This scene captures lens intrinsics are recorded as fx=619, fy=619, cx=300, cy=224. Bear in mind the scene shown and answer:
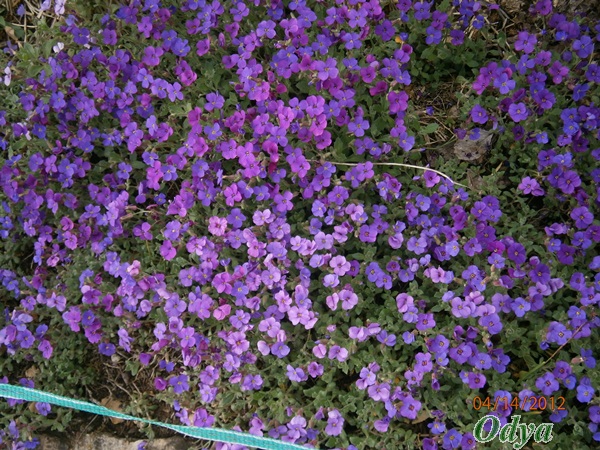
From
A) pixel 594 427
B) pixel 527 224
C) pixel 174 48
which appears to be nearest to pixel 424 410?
pixel 594 427

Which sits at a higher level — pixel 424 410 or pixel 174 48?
pixel 174 48

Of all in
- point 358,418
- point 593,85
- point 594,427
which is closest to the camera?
point 594,427

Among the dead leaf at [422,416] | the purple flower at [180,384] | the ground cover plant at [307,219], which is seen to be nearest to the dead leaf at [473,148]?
the ground cover plant at [307,219]

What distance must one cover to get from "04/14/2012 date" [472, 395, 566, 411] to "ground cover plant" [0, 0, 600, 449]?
0.01 meters

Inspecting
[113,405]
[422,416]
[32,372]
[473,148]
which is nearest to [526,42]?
[473,148]

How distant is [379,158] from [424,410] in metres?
1.43

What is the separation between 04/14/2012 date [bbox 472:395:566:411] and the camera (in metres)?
3.08

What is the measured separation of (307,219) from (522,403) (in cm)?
153

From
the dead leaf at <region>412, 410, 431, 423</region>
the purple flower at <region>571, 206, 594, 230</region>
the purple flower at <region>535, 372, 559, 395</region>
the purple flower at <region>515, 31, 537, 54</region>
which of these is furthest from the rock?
the purple flower at <region>515, 31, 537, 54</region>

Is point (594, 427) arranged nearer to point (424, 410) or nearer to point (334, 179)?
point (424, 410)

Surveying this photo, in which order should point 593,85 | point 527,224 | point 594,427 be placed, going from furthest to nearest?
point 593,85 < point 527,224 < point 594,427

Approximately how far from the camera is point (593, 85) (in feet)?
12.0

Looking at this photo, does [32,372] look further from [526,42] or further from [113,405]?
[526,42]

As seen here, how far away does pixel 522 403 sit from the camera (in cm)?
310
